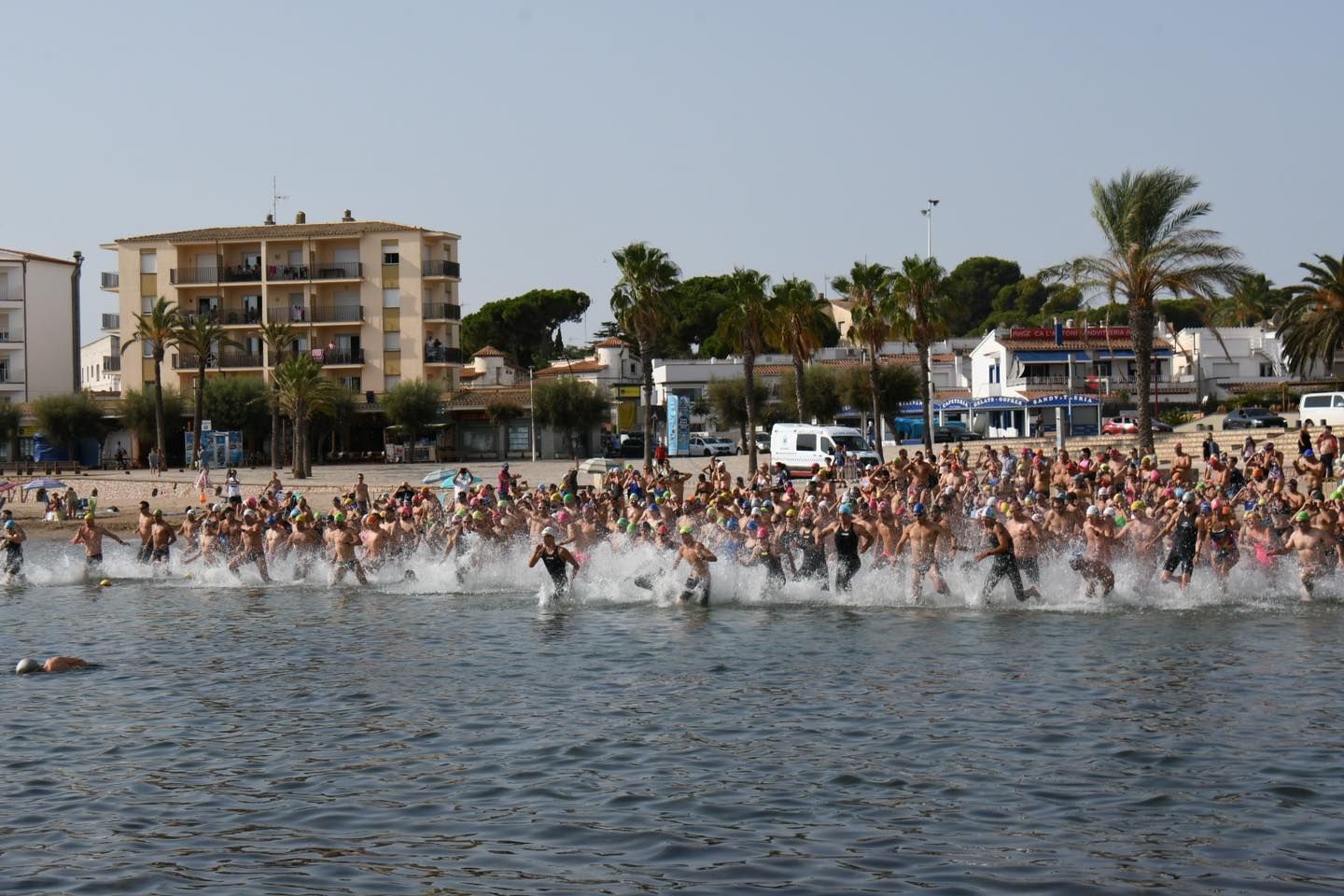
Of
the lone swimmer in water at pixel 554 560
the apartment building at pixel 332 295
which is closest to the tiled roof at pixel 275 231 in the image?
the apartment building at pixel 332 295

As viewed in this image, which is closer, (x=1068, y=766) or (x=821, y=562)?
(x=1068, y=766)

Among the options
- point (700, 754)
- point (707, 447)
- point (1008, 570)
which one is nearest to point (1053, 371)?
point (707, 447)

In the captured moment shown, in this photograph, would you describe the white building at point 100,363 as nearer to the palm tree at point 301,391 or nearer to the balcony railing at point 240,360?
the balcony railing at point 240,360

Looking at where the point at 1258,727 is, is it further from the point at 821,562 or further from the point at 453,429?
the point at 453,429

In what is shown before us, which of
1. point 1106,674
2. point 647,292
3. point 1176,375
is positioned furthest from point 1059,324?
point 1106,674

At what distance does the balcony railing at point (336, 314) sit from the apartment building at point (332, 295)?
0.05 meters

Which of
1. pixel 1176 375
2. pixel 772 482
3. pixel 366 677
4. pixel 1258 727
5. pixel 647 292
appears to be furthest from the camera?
pixel 1176 375

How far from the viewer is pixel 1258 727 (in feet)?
41.2

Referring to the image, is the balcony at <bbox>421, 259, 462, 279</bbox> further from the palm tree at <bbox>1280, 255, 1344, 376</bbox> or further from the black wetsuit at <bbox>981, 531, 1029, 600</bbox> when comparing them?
the black wetsuit at <bbox>981, 531, 1029, 600</bbox>

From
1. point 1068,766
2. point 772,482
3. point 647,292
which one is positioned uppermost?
point 647,292

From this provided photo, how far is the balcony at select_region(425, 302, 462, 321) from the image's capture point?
7588 centimetres

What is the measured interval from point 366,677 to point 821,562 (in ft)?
23.7

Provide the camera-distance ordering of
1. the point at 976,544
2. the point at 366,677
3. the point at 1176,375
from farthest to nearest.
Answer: the point at 1176,375 < the point at 976,544 < the point at 366,677

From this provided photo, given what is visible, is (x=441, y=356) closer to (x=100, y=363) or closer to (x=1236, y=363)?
(x=100, y=363)
